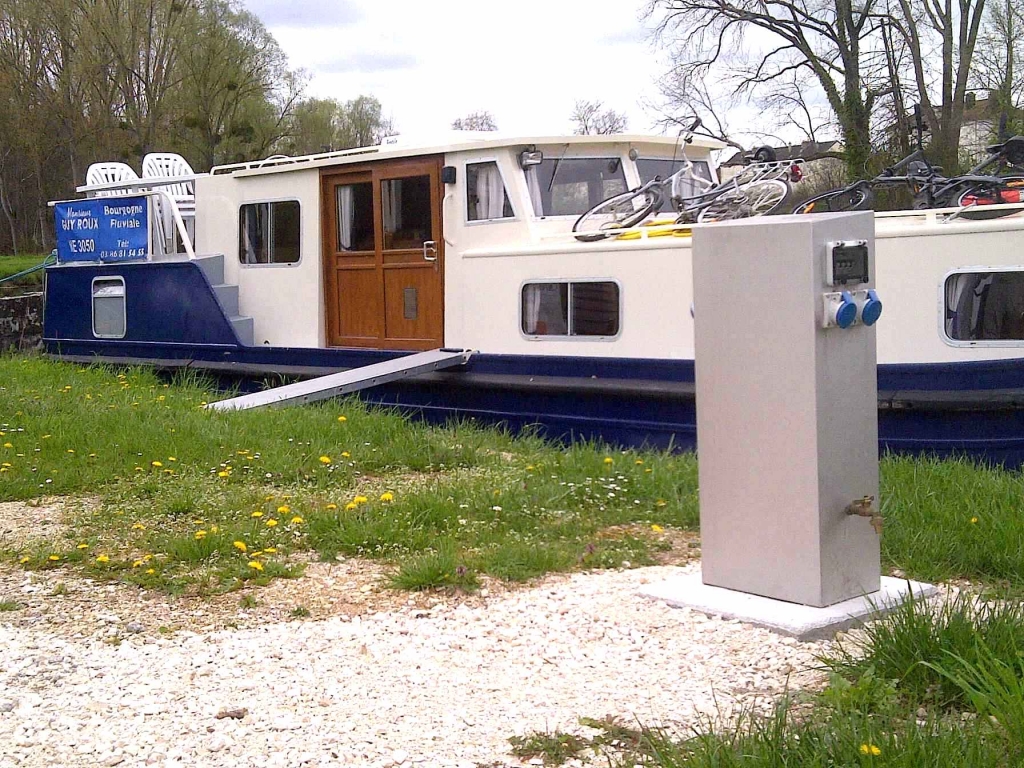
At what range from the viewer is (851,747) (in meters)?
3.06

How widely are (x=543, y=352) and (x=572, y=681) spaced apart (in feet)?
19.1

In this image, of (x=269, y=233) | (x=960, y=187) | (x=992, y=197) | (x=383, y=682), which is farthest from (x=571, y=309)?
(x=383, y=682)

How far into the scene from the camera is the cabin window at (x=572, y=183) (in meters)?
10.2

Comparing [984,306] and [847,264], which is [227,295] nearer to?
[984,306]

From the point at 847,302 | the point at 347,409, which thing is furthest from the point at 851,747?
the point at 347,409

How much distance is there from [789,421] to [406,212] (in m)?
6.52

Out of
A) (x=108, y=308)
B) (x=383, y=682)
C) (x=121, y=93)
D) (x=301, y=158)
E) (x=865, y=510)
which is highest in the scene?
(x=121, y=93)

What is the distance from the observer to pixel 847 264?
4707 mm

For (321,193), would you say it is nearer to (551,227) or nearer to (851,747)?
(551,227)

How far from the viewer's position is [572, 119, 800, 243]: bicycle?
9.52 m

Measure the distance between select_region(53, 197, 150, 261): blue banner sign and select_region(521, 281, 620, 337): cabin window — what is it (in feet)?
16.2

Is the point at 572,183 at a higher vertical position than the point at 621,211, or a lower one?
higher

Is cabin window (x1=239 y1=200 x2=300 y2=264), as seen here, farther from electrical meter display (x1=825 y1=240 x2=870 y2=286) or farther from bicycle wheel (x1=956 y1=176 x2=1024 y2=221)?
electrical meter display (x1=825 y1=240 x2=870 y2=286)

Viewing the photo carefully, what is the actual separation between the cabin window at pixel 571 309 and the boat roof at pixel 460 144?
1218mm
